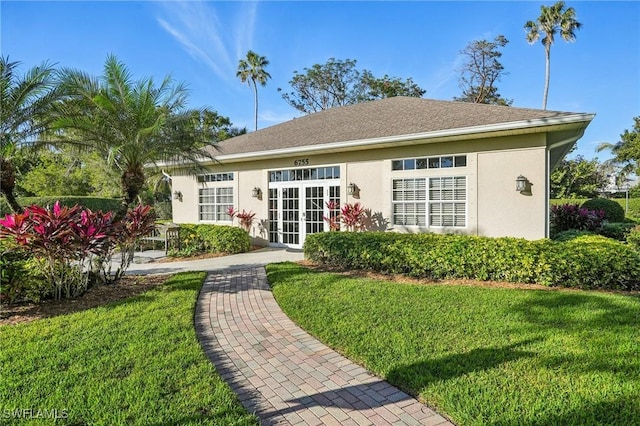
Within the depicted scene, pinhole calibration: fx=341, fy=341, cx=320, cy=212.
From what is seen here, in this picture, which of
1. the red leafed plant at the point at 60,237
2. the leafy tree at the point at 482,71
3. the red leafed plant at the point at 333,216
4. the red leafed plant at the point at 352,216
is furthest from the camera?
the leafy tree at the point at 482,71

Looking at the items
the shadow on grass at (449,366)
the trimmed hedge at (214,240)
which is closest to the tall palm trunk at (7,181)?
the trimmed hedge at (214,240)

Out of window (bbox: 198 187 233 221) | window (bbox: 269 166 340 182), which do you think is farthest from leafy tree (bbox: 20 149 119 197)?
window (bbox: 269 166 340 182)

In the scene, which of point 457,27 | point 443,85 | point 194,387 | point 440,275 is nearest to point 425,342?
point 194,387

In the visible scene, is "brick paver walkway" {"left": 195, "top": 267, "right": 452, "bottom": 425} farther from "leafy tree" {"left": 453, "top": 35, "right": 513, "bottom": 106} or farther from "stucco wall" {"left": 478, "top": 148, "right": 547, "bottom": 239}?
"leafy tree" {"left": 453, "top": 35, "right": 513, "bottom": 106}

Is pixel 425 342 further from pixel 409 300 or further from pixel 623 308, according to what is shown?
pixel 623 308

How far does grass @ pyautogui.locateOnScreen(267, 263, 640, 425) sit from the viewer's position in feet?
9.49

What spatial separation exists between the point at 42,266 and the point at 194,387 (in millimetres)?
4467

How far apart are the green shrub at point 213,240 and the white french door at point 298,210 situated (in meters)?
1.26

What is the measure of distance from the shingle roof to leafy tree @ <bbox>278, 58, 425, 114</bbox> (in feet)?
59.5

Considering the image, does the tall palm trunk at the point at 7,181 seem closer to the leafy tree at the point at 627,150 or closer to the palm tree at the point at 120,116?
the palm tree at the point at 120,116

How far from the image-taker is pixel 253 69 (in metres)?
35.0

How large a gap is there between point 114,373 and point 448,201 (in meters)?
8.37

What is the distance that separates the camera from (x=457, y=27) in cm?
1228

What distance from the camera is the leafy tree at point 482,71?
99.9ft
